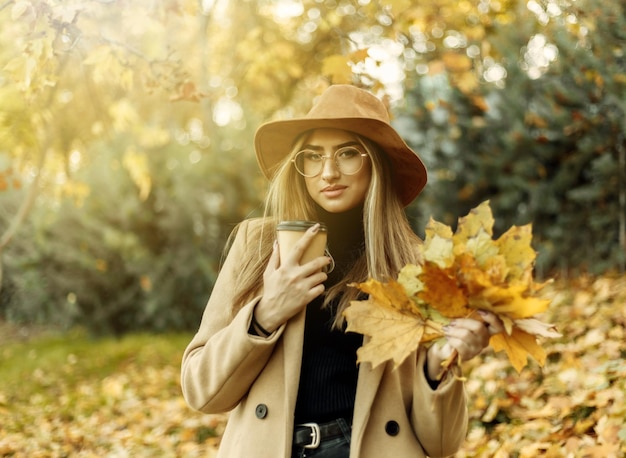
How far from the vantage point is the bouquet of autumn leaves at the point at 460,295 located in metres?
1.35

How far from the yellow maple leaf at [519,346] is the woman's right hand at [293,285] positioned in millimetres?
512

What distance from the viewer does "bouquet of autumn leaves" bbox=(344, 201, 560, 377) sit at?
1.35 meters

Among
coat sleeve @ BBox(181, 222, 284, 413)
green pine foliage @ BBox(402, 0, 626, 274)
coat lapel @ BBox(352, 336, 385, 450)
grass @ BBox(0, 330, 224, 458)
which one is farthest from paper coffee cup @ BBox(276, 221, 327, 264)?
green pine foliage @ BBox(402, 0, 626, 274)

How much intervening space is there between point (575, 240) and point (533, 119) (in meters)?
1.35

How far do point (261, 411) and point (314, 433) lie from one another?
0.17 meters

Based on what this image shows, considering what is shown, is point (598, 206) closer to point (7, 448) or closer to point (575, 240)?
point (575, 240)

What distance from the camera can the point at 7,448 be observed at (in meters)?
3.93

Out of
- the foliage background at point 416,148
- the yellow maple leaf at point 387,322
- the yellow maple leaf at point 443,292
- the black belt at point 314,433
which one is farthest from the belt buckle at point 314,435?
the foliage background at point 416,148

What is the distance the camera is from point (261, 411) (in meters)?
1.81

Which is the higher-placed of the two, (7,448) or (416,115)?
(416,115)

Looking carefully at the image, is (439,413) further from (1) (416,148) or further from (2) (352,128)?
(1) (416,148)

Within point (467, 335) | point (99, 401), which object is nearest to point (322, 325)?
point (467, 335)

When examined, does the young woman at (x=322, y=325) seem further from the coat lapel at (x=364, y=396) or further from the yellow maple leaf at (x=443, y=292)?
the yellow maple leaf at (x=443, y=292)

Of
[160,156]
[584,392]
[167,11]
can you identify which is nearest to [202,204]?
[160,156]
